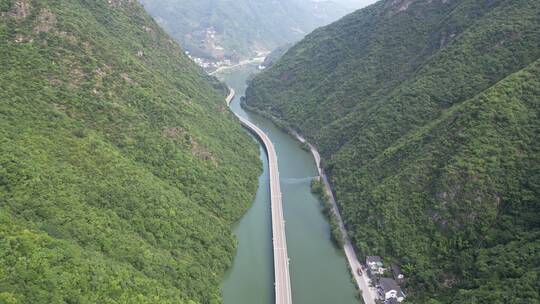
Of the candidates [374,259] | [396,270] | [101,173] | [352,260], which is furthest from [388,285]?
[101,173]

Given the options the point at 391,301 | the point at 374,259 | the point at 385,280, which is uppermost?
the point at 385,280

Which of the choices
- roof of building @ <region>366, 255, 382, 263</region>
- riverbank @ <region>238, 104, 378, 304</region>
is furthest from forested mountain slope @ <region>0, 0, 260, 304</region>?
roof of building @ <region>366, 255, 382, 263</region>

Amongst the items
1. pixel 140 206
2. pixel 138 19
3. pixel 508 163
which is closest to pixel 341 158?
pixel 508 163

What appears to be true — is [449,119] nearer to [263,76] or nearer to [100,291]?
[100,291]

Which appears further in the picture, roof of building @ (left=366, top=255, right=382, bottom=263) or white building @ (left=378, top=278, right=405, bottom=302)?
roof of building @ (left=366, top=255, right=382, bottom=263)

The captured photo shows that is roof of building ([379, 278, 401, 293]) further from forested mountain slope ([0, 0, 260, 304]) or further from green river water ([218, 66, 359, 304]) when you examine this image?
forested mountain slope ([0, 0, 260, 304])

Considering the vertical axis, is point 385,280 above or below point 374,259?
above

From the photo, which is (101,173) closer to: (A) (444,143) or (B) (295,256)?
(B) (295,256)
